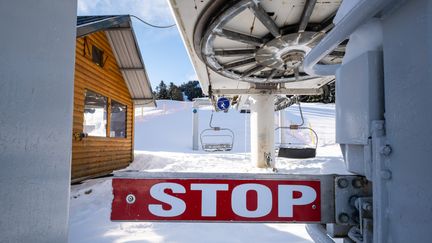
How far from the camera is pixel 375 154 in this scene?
34.0 inches

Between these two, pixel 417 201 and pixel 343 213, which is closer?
pixel 417 201

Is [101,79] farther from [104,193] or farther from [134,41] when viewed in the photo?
[104,193]

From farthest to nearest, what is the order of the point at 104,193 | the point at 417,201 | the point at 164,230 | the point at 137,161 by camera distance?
the point at 137,161
the point at 104,193
the point at 164,230
the point at 417,201

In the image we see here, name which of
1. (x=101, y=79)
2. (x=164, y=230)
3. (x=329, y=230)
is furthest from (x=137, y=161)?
(x=329, y=230)

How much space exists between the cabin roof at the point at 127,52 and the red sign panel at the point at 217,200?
673 cm

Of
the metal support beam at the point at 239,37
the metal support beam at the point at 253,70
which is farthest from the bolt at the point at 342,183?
Result: the metal support beam at the point at 253,70

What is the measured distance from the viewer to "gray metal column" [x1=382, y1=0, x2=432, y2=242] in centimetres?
70

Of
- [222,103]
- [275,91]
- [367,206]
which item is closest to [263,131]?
[275,91]

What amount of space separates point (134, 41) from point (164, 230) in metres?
7.70

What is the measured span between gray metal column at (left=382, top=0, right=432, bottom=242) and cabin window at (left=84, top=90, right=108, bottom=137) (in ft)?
26.5

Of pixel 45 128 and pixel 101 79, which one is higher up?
pixel 101 79

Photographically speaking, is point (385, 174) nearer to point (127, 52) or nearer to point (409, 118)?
point (409, 118)

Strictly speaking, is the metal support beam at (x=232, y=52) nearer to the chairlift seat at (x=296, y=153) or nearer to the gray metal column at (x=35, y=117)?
the gray metal column at (x=35, y=117)

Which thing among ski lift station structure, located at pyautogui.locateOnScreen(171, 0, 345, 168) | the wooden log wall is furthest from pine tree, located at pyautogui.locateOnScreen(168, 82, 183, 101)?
ski lift station structure, located at pyautogui.locateOnScreen(171, 0, 345, 168)
